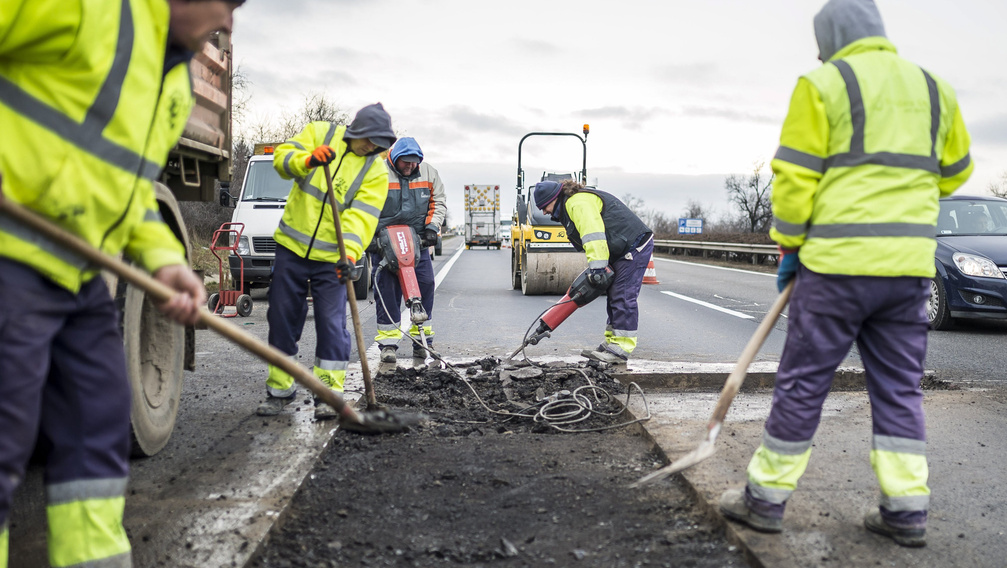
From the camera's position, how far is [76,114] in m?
1.85

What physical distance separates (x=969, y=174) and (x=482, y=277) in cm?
1474

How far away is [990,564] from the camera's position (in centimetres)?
266

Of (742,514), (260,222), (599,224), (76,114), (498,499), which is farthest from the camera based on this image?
(260,222)

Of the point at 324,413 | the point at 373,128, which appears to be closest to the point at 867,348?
the point at 324,413

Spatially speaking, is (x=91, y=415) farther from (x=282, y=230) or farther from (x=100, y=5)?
(x=282, y=230)

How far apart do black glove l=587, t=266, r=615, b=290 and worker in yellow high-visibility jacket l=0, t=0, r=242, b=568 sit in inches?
178

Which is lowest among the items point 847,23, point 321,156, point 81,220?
point 81,220

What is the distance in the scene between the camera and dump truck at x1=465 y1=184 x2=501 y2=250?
38875 millimetres

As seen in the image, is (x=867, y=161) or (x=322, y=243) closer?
(x=867, y=161)

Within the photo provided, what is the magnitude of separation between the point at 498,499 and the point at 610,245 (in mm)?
3686

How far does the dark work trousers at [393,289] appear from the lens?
6.99 meters

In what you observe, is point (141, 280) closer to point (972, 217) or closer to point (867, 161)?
point (867, 161)

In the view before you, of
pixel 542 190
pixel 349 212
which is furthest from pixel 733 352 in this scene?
pixel 349 212

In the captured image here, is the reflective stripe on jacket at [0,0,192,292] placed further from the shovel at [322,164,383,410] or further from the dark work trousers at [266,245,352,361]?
the dark work trousers at [266,245,352,361]
